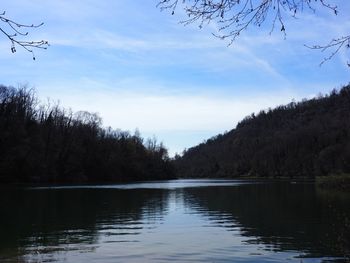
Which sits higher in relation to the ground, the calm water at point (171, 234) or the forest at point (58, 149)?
the forest at point (58, 149)

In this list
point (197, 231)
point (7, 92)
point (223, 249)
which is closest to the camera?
point (223, 249)

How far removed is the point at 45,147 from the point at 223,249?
339ft

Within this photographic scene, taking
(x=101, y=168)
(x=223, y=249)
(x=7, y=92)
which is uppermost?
(x=7, y=92)

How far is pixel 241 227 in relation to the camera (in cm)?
3350

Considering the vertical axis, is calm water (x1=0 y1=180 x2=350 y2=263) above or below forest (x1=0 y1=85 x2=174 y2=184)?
below

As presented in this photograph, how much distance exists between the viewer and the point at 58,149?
429ft

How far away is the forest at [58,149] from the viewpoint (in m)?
102

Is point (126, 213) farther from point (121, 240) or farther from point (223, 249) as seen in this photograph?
point (223, 249)

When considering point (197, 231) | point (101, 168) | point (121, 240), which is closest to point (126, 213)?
point (197, 231)

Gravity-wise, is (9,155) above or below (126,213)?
above

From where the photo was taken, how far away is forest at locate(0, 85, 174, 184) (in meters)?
102

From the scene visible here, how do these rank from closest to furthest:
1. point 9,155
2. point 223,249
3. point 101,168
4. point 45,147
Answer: point 223,249, point 9,155, point 45,147, point 101,168

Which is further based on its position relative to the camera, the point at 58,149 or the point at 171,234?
the point at 58,149

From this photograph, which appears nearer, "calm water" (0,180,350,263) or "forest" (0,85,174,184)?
"calm water" (0,180,350,263)
